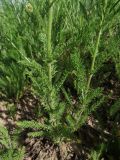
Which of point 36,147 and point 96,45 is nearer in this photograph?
point 96,45

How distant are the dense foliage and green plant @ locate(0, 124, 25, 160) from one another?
108mm

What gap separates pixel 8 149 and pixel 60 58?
2.26ft

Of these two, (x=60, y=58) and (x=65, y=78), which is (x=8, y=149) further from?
(x=60, y=58)

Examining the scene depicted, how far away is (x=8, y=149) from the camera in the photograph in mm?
1531

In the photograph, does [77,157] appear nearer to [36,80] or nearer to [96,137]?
[96,137]

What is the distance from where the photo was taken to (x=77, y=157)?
1677 millimetres

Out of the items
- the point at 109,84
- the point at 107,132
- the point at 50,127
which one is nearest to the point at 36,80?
the point at 50,127

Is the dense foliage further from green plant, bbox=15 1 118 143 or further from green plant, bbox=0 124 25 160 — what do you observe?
green plant, bbox=0 124 25 160

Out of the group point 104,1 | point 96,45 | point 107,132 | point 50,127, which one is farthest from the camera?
point 107,132

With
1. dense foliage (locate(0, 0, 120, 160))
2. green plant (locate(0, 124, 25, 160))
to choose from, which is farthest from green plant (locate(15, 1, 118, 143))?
green plant (locate(0, 124, 25, 160))

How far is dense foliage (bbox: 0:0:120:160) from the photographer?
55.6 inches

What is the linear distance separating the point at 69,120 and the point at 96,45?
41 centimetres

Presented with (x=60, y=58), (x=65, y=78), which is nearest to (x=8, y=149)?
(x=65, y=78)

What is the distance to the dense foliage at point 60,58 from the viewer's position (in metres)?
1.41
